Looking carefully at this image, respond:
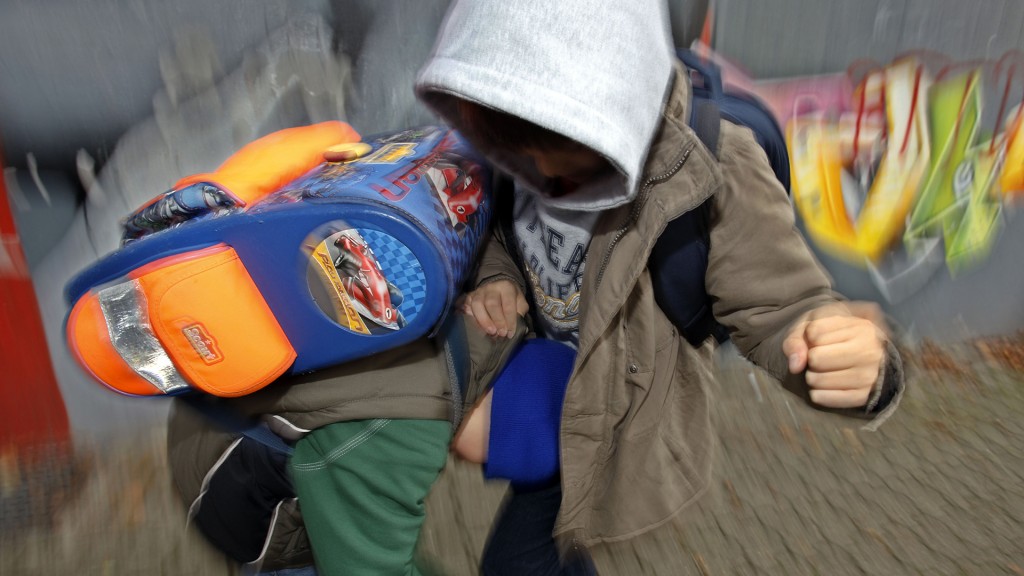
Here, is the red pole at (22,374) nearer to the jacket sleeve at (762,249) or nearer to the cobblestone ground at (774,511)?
the cobblestone ground at (774,511)

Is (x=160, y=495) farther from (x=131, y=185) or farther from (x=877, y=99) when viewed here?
(x=877, y=99)

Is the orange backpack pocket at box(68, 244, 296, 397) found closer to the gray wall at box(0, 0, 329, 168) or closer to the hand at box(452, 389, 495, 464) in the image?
the hand at box(452, 389, 495, 464)

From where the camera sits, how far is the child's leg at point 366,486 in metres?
1.08

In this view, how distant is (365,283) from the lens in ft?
3.17

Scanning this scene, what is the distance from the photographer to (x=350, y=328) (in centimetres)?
100

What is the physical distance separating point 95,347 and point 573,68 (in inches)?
30.1

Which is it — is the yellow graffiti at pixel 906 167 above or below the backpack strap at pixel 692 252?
below

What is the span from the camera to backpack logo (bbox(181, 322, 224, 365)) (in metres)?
0.90

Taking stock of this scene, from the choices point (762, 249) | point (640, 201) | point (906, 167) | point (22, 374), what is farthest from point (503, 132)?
point (906, 167)

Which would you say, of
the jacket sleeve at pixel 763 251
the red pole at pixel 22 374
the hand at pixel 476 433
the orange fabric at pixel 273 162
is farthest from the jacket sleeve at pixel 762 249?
the red pole at pixel 22 374

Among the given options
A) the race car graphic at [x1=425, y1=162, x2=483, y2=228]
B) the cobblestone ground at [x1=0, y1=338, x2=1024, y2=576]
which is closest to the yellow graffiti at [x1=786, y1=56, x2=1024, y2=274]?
the cobblestone ground at [x1=0, y1=338, x2=1024, y2=576]

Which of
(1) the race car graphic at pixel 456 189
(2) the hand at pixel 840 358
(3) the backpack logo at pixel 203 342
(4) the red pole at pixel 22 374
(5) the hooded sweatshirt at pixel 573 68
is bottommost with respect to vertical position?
(4) the red pole at pixel 22 374

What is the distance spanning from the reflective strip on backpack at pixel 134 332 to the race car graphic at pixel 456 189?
1.46 feet

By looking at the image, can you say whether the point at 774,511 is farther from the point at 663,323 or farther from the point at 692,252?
the point at 692,252
